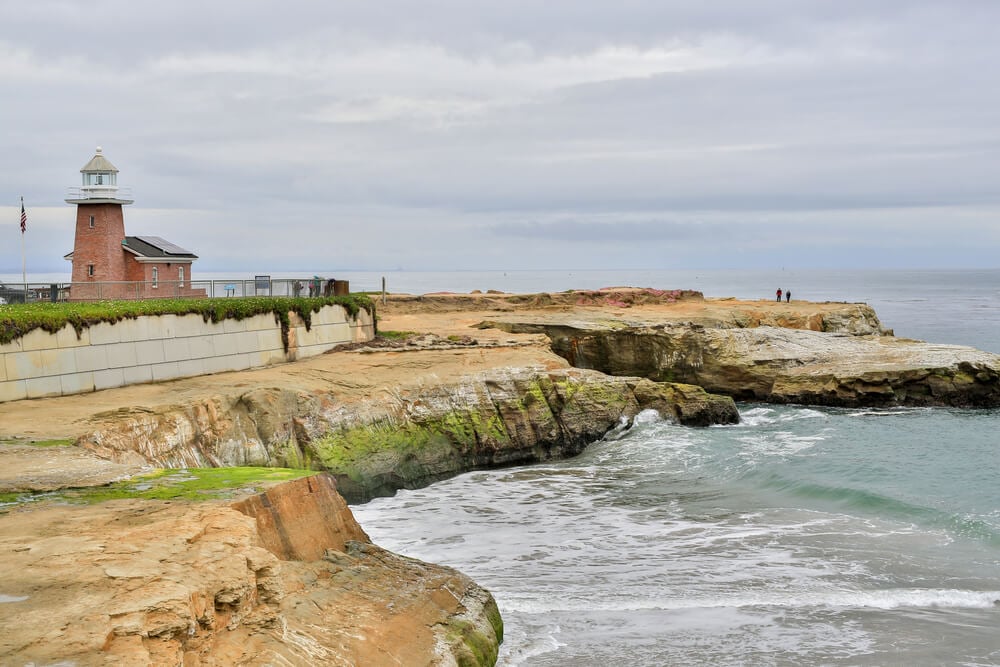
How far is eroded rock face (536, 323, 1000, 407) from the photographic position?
32.1 metres

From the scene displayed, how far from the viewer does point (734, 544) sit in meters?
16.6

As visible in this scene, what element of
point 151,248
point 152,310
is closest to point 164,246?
point 151,248

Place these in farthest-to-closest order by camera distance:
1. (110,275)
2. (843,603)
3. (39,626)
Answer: (110,275) < (843,603) < (39,626)

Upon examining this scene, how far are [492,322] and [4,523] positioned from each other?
26.8m

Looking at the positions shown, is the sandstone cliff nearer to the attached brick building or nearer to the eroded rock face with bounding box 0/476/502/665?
the attached brick building

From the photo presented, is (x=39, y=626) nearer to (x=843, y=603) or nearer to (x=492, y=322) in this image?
(x=843, y=603)

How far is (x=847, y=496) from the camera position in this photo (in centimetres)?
2019

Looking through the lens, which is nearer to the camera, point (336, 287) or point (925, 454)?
point (925, 454)

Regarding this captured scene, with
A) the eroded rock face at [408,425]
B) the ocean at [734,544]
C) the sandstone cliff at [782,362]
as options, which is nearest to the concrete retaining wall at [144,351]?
the eroded rock face at [408,425]

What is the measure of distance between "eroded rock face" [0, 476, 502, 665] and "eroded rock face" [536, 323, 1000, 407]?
23.9m

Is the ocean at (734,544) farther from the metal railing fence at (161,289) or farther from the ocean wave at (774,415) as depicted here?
the metal railing fence at (161,289)

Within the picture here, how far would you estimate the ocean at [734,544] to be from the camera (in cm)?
1234

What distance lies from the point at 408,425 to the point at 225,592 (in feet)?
45.8

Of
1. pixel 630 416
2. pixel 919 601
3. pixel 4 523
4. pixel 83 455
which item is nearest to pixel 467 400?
pixel 630 416
